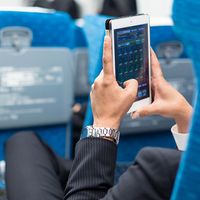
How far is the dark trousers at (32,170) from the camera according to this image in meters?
1.39

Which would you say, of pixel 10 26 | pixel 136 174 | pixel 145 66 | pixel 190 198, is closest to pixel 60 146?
pixel 10 26

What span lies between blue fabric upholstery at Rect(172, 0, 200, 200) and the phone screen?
359 millimetres

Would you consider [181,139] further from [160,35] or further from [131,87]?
[160,35]

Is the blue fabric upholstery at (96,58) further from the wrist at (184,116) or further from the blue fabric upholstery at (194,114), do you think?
the blue fabric upholstery at (194,114)

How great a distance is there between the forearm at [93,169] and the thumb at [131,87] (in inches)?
3.7

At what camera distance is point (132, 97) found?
3.19ft

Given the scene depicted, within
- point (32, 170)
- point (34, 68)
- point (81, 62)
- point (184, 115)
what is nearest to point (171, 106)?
point (184, 115)

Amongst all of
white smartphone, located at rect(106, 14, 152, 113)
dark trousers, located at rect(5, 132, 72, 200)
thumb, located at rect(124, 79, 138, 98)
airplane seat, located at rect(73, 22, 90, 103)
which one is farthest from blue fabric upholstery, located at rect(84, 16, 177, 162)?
thumb, located at rect(124, 79, 138, 98)

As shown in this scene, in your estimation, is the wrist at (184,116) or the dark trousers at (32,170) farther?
the dark trousers at (32,170)

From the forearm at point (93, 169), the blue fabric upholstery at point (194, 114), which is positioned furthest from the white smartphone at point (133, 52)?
the blue fabric upholstery at point (194, 114)

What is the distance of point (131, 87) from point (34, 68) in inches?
36.5

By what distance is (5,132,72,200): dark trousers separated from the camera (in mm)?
1392

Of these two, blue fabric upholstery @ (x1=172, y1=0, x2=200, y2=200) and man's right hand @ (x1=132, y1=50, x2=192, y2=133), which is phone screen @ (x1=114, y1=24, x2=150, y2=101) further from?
blue fabric upholstery @ (x1=172, y1=0, x2=200, y2=200)

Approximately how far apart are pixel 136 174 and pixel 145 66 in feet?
1.01
